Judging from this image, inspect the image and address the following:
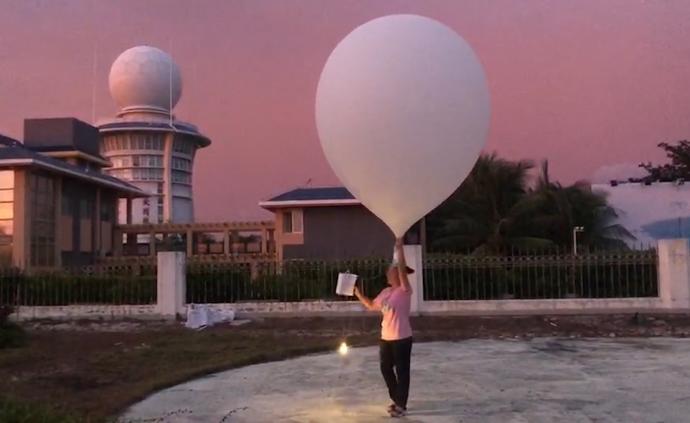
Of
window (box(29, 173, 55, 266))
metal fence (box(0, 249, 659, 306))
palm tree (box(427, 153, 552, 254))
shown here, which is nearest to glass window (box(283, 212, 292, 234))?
palm tree (box(427, 153, 552, 254))

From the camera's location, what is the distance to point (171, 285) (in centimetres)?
1553

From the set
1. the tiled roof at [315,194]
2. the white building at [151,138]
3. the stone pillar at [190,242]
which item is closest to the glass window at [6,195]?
the tiled roof at [315,194]

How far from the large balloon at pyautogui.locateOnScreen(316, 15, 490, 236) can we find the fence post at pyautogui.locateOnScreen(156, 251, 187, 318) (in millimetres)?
Answer: 10424

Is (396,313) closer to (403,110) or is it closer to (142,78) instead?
(403,110)

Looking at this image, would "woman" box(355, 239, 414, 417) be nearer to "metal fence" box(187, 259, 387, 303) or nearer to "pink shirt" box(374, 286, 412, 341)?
"pink shirt" box(374, 286, 412, 341)

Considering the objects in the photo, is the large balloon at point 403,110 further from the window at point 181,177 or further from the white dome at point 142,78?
the window at point 181,177

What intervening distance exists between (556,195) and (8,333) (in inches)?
663

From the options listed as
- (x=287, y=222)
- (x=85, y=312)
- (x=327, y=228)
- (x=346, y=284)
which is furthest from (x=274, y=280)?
(x=287, y=222)

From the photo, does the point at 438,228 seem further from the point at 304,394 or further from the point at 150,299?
the point at 304,394

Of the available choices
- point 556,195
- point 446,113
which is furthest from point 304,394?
point 556,195

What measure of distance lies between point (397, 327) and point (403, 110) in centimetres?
188

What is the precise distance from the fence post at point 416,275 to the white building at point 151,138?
32.7 metres

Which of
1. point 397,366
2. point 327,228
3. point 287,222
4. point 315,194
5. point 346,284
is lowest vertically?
point 397,366

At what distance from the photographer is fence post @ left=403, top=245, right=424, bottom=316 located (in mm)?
15234
